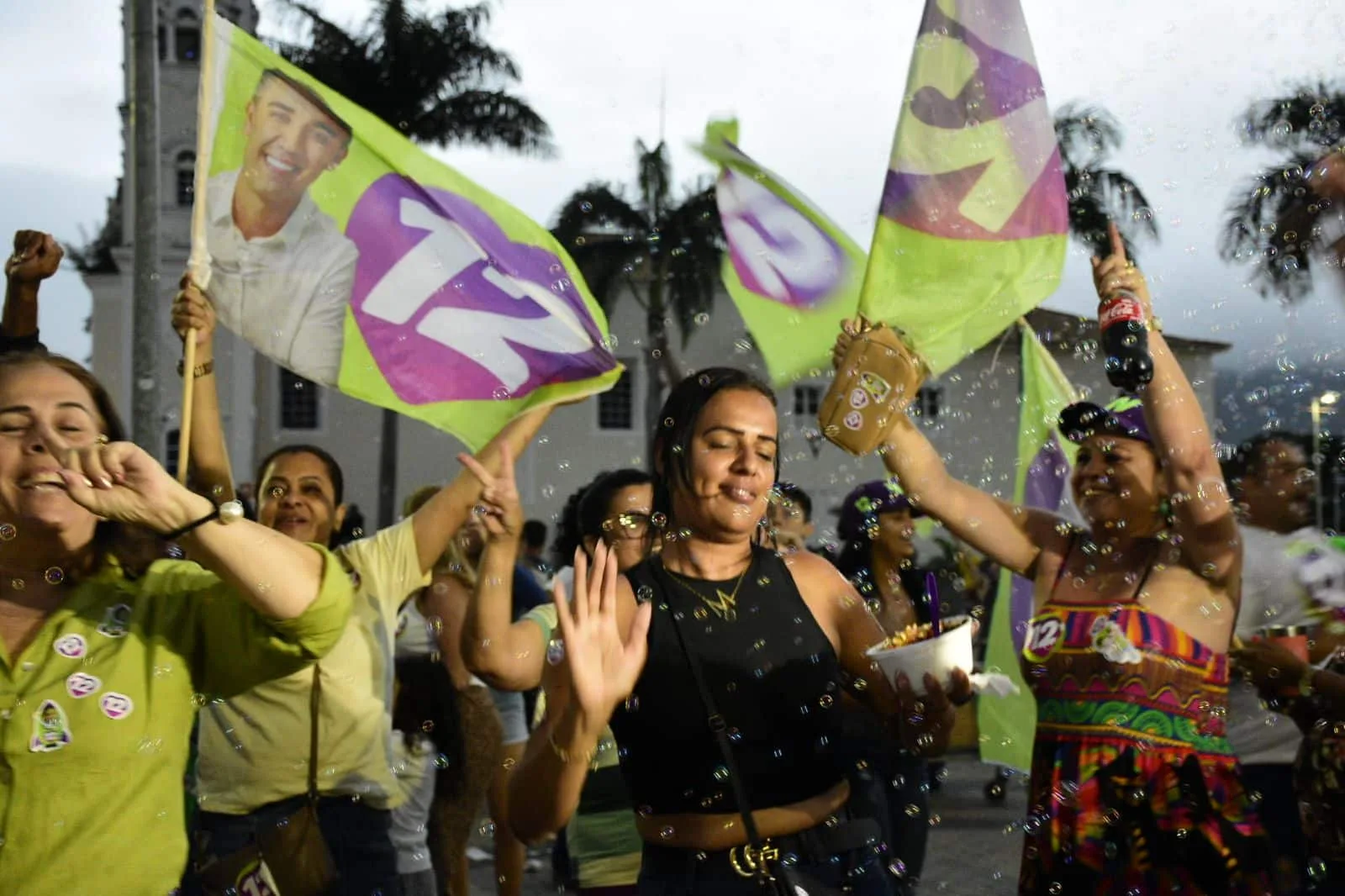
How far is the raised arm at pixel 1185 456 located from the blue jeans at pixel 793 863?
1.12 meters

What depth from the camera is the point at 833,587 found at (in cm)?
260

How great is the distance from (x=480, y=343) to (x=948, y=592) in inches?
67.9

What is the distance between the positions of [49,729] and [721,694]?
1069 mm

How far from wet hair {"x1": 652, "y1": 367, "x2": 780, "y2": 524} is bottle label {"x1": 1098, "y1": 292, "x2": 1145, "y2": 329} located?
79 cm

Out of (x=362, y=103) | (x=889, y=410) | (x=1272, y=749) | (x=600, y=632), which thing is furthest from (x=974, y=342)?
(x=362, y=103)

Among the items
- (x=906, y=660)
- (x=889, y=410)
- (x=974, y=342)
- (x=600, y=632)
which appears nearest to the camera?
(x=600, y=632)

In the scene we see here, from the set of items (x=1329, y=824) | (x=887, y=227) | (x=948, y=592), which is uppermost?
(x=887, y=227)

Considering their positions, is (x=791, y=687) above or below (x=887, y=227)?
below

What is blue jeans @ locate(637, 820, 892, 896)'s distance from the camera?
89.2 inches

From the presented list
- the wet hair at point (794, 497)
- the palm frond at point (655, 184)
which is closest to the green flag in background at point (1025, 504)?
the wet hair at point (794, 497)

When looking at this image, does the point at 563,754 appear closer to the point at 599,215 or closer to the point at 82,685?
the point at 82,685

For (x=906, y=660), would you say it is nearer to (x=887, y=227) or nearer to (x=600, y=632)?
(x=600, y=632)

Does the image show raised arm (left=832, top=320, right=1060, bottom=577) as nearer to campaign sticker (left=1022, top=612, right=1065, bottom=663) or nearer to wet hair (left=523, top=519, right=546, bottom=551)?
campaign sticker (left=1022, top=612, right=1065, bottom=663)

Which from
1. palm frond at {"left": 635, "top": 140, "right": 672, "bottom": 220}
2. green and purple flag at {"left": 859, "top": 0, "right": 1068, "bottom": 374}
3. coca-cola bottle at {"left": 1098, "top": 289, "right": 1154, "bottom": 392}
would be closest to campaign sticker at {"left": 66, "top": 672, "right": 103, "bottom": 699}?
coca-cola bottle at {"left": 1098, "top": 289, "right": 1154, "bottom": 392}
